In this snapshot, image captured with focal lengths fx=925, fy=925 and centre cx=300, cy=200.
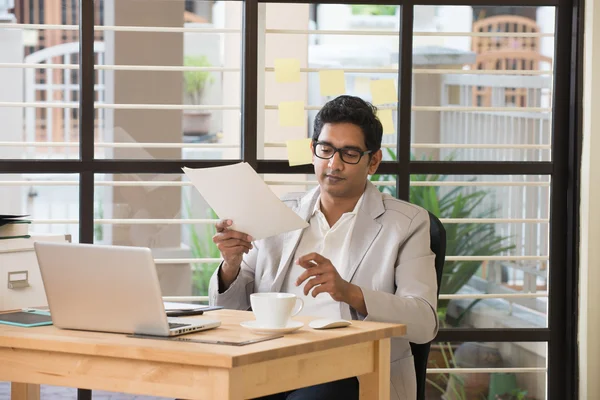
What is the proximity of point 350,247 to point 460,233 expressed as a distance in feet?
2.90

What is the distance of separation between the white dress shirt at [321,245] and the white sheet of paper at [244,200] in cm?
25

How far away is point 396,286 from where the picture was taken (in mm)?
2562

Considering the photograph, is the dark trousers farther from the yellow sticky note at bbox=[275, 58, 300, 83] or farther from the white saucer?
the yellow sticky note at bbox=[275, 58, 300, 83]

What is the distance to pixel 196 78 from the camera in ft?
10.5

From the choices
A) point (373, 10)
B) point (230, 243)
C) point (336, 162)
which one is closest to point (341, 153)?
point (336, 162)

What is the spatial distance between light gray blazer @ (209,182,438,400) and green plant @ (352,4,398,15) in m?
0.96

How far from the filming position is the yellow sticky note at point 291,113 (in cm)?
319

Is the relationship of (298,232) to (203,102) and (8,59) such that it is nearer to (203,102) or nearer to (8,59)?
(203,102)

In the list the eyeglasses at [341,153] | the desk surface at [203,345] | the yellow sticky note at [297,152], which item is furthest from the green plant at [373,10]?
the desk surface at [203,345]

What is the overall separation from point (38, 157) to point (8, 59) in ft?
1.12

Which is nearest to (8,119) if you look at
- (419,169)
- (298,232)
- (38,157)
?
(38,157)

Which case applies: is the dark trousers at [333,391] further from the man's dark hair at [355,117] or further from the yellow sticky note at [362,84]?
the yellow sticky note at [362,84]

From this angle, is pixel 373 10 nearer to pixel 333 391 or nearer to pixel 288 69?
pixel 288 69

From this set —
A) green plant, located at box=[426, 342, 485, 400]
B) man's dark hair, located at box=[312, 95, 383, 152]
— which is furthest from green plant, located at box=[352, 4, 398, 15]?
green plant, located at box=[426, 342, 485, 400]
